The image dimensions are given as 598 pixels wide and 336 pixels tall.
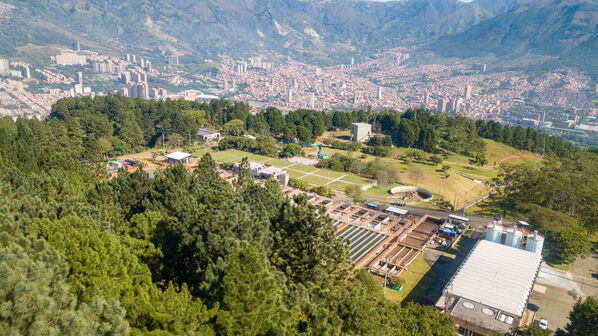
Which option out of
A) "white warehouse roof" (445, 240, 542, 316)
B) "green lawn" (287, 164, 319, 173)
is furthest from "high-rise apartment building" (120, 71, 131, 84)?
"white warehouse roof" (445, 240, 542, 316)

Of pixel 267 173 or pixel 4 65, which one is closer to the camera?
pixel 267 173

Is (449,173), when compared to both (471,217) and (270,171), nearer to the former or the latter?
(471,217)

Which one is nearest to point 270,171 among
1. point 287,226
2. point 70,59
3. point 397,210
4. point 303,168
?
point 303,168

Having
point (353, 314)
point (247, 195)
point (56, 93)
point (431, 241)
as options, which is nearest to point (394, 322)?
point (353, 314)

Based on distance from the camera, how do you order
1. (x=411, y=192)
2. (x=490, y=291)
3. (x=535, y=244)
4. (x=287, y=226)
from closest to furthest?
(x=287, y=226)
(x=490, y=291)
(x=535, y=244)
(x=411, y=192)

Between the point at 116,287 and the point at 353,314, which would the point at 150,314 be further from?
the point at 353,314

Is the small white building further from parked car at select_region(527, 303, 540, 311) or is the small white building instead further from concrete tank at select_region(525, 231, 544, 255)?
parked car at select_region(527, 303, 540, 311)

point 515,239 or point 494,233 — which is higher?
point 494,233
